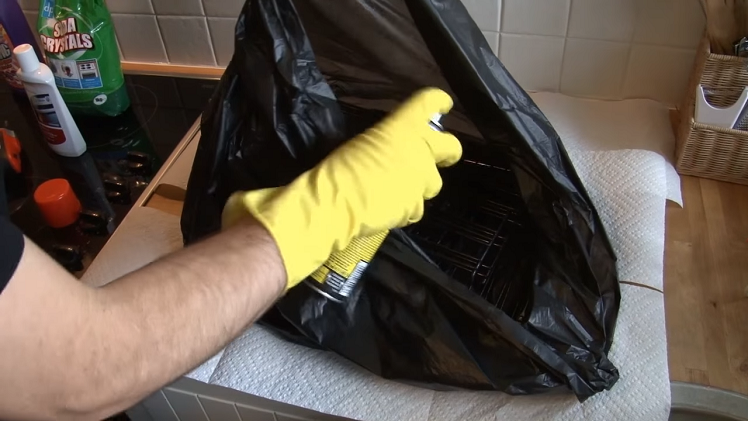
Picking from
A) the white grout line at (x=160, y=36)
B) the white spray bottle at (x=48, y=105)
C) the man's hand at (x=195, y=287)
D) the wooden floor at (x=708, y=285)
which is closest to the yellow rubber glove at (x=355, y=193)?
the man's hand at (x=195, y=287)

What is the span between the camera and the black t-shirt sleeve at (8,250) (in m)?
0.36

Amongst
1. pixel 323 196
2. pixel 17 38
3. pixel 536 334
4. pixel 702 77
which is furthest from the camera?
pixel 17 38

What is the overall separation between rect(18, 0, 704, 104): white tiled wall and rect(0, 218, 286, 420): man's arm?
58 centimetres

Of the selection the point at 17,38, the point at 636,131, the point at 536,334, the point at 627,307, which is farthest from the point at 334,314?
the point at 17,38

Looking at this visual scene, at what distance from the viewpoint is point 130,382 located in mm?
422

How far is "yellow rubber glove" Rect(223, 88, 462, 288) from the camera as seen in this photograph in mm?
514

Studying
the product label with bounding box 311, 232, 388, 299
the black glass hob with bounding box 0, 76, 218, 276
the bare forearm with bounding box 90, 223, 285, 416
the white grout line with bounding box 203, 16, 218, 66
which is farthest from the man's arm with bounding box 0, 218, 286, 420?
the white grout line with bounding box 203, 16, 218, 66

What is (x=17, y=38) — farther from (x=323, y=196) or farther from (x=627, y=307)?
(x=627, y=307)

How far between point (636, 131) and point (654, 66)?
104mm

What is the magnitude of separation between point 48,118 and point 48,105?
28 millimetres

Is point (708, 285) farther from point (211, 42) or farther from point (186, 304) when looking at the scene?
point (211, 42)

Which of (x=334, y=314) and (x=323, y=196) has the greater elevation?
(x=323, y=196)

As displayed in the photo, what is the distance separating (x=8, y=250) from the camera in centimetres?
36

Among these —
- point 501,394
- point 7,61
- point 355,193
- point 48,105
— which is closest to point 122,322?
point 355,193
